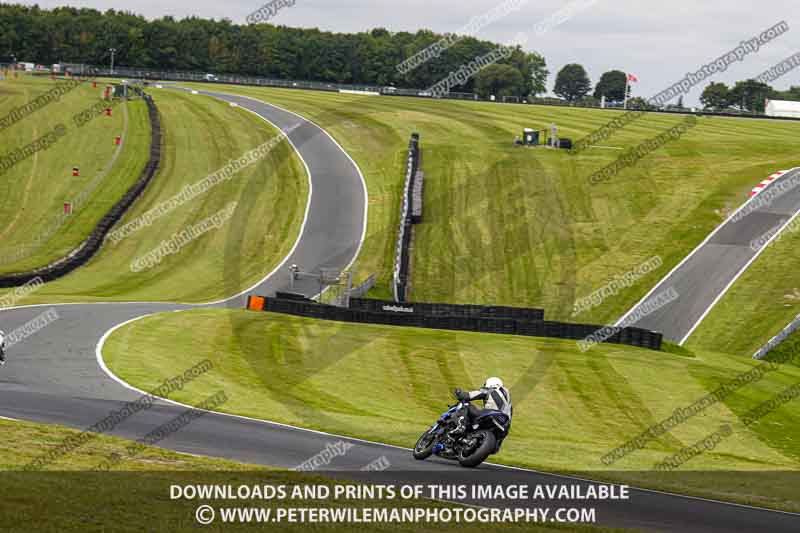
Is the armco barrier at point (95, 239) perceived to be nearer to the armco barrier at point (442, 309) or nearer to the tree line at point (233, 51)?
the armco barrier at point (442, 309)

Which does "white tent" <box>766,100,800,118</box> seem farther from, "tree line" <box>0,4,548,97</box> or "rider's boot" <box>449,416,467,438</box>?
"rider's boot" <box>449,416,467,438</box>

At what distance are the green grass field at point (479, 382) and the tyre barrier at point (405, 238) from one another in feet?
31.1

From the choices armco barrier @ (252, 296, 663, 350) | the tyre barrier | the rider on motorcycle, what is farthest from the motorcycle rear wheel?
the tyre barrier

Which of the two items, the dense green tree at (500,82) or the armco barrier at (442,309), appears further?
the dense green tree at (500,82)

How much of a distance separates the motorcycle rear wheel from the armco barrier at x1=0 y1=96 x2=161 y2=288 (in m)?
28.6

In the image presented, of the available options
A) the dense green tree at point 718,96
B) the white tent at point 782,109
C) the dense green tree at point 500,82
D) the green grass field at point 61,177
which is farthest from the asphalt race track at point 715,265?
the dense green tree at point 718,96

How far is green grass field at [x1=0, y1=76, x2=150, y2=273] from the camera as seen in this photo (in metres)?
50.1

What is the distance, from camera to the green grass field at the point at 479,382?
22.4 meters

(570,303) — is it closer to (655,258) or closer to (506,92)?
(655,258)

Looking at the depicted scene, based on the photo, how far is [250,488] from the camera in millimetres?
14852

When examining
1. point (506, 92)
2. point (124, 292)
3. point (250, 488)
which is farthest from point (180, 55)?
point (250, 488)

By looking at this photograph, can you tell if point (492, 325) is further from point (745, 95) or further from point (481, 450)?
point (745, 95)

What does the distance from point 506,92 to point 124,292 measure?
430 ft

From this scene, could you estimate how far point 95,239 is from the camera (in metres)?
50.2
